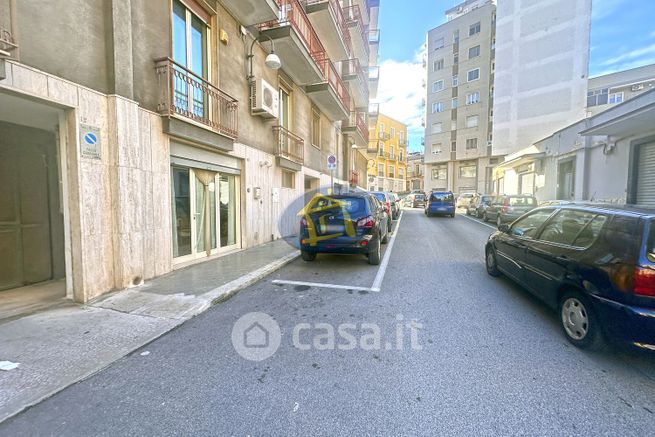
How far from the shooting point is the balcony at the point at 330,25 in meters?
10.9

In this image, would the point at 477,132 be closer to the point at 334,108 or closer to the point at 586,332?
the point at 334,108

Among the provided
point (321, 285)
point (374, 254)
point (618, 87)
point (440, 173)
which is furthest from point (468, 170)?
point (321, 285)

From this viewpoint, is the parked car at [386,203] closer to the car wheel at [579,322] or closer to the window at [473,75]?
Result: the car wheel at [579,322]

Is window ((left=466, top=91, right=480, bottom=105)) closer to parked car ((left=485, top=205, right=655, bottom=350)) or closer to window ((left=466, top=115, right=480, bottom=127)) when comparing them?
window ((left=466, top=115, right=480, bottom=127))

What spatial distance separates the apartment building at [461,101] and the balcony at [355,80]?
20.5 m

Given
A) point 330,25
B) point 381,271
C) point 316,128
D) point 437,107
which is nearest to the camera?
point 381,271

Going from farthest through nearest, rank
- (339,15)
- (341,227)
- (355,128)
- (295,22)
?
(355,128)
(339,15)
(295,22)
(341,227)

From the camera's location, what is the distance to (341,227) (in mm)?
6160

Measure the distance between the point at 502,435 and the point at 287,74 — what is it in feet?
36.7

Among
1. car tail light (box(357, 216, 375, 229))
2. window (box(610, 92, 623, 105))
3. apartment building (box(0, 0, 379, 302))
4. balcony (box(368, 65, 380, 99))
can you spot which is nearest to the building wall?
window (box(610, 92, 623, 105))

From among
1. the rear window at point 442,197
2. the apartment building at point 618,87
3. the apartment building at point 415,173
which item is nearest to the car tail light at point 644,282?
the rear window at point 442,197

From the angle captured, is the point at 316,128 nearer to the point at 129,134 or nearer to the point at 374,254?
the point at 374,254

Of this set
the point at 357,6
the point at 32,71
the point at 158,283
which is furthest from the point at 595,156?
the point at 32,71

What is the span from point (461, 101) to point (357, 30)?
26482 millimetres
